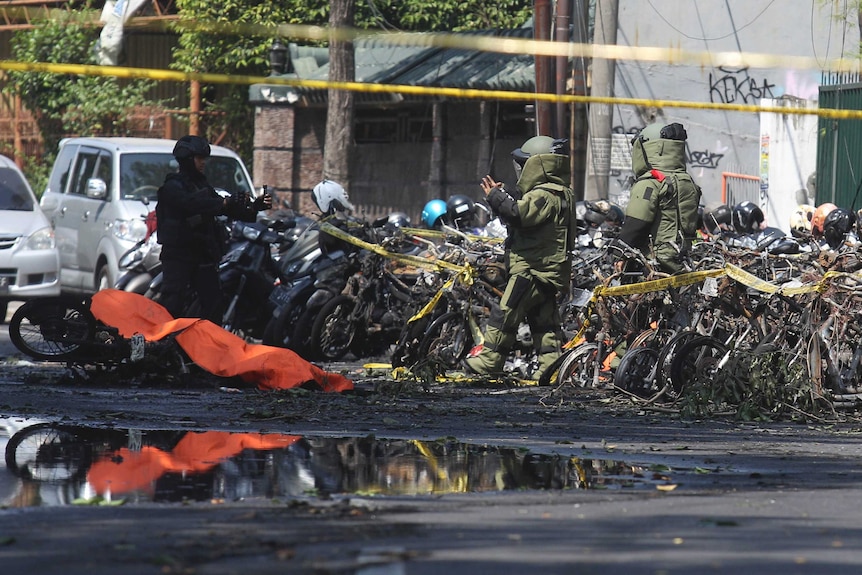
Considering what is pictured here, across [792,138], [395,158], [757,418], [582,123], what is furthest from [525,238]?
[395,158]

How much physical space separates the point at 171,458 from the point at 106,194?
32.6 ft

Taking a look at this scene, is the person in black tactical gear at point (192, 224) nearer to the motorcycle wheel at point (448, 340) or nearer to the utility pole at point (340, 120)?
the motorcycle wheel at point (448, 340)

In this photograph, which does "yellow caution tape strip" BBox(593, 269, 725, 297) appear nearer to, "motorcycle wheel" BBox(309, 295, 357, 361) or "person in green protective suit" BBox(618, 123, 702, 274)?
"person in green protective suit" BBox(618, 123, 702, 274)

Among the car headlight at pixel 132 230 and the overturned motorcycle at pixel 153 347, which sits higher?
the car headlight at pixel 132 230

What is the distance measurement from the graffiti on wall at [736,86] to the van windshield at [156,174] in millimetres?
7540

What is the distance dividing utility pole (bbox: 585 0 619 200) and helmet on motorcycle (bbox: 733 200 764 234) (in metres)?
2.63

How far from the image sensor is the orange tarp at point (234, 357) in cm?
1099

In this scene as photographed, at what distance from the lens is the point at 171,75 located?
10875 mm

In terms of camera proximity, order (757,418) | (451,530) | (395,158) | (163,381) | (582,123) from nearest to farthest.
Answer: (451,530)
(757,418)
(163,381)
(582,123)
(395,158)

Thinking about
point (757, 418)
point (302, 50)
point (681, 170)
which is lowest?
point (757, 418)

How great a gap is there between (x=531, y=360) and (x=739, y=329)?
2.39 meters

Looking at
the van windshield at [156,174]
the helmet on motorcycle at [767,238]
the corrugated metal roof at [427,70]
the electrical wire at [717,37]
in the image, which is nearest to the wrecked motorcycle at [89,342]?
the helmet on motorcycle at [767,238]

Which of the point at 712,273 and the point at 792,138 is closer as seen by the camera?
the point at 712,273

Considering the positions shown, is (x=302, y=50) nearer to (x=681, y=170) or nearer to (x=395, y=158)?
(x=395, y=158)
